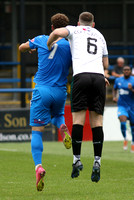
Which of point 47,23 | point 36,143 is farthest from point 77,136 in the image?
point 47,23

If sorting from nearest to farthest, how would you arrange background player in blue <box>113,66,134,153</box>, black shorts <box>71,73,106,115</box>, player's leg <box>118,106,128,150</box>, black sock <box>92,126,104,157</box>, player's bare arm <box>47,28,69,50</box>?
player's bare arm <box>47,28,69,50</box> → black shorts <box>71,73,106,115</box> → black sock <box>92,126,104,157</box> → player's leg <box>118,106,128,150</box> → background player in blue <box>113,66,134,153</box>

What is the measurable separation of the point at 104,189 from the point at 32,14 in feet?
65.5

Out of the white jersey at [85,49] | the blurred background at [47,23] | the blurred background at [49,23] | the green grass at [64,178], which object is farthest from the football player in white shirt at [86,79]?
the blurred background at [49,23]

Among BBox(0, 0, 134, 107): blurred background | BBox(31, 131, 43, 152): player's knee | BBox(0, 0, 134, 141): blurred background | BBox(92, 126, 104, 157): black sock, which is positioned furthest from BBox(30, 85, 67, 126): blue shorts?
BBox(0, 0, 134, 107): blurred background

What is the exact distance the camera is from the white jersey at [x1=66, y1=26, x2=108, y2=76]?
6.66 meters

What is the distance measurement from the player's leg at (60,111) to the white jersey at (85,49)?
1.21 ft

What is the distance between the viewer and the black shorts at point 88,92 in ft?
21.7

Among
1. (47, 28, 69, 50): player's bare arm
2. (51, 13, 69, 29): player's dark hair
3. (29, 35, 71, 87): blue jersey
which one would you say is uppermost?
(51, 13, 69, 29): player's dark hair

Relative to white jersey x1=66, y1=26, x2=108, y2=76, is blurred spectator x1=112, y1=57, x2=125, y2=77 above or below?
below

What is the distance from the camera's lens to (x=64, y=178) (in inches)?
319

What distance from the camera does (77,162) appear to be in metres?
6.72

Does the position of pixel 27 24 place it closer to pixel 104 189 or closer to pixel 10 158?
pixel 10 158

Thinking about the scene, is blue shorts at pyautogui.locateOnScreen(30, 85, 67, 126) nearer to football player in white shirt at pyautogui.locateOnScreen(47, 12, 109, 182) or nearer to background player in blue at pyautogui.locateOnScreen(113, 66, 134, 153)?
football player in white shirt at pyautogui.locateOnScreen(47, 12, 109, 182)

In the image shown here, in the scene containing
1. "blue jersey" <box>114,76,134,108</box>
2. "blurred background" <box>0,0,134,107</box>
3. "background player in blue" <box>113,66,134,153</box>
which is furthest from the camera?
"blurred background" <box>0,0,134,107</box>
